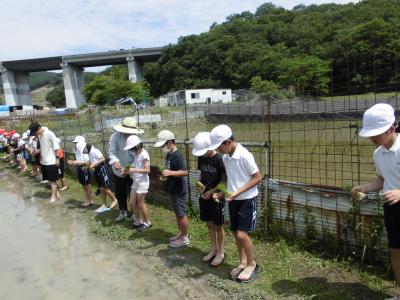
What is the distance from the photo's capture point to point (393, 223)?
2961mm

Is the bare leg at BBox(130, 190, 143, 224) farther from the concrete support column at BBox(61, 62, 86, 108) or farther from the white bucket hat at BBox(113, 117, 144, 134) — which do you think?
the concrete support column at BBox(61, 62, 86, 108)

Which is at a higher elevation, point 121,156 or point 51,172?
point 121,156

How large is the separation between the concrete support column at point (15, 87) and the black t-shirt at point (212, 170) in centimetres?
10894

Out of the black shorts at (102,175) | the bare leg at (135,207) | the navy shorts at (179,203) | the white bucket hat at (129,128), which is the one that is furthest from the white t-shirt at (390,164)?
the black shorts at (102,175)

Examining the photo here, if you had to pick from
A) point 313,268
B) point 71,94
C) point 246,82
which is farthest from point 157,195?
point 71,94

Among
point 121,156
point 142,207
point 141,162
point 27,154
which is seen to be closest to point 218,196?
point 141,162

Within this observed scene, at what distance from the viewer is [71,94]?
9500cm

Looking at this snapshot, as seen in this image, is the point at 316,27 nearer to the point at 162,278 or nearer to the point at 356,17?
the point at 356,17

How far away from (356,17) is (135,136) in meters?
74.2

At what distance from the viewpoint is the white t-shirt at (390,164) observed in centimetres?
282

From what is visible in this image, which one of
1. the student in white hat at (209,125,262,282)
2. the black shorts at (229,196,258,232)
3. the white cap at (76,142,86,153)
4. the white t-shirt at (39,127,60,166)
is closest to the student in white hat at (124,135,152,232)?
the student in white hat at (209,125,262,282)

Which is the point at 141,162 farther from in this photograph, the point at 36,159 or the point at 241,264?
the point at 36,159

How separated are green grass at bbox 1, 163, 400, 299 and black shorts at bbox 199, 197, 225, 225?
0.59 meters

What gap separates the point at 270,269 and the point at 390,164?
6.65 ft
